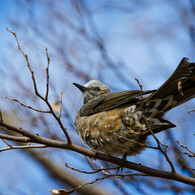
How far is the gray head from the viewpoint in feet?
17.0

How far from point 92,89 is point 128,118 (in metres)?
1.72

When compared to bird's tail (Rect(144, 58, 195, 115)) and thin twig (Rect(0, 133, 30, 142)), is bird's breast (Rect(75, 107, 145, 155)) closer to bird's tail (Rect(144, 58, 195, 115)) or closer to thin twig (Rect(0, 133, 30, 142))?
bird's tail (Rect(144, 58, 195, 115))

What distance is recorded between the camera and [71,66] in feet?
20.5

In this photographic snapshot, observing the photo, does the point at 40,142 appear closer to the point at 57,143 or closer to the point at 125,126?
the point at 57,143

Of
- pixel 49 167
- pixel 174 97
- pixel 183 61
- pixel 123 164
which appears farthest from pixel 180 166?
pixel 49 167

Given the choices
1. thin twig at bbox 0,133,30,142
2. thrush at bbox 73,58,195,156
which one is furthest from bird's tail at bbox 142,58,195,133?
thin twig at bbox 0,133,30,142

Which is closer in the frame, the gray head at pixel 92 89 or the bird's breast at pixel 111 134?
the bird's breast at pixel 111 134

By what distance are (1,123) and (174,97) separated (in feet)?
6.23

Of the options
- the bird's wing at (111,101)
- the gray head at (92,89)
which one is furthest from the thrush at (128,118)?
the gray head at (92,89)

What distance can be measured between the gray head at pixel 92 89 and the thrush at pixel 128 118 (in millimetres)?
1002

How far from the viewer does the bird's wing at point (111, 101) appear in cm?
368

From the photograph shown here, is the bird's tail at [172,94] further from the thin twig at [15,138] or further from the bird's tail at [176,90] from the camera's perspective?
the thin twig at [15,138]

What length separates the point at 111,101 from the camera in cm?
397

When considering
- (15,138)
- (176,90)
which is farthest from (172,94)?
(15,138)
